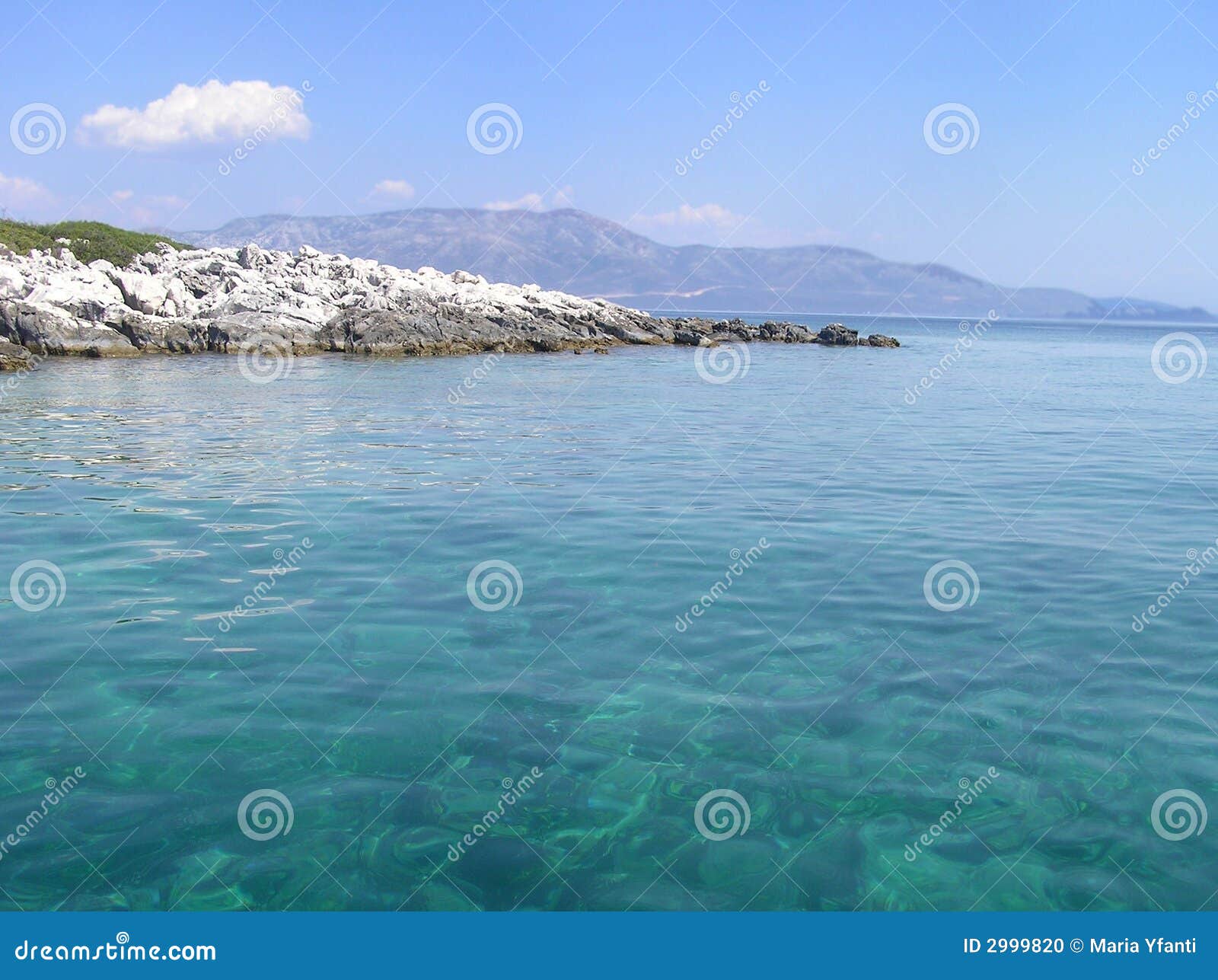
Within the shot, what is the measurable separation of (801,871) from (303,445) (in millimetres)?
18015

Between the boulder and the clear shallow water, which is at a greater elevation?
the boulder

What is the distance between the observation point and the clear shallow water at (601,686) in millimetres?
5969

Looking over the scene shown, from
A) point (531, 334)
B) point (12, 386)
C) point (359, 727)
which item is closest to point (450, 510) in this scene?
point (359, 727)

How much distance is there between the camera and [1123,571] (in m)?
11.9

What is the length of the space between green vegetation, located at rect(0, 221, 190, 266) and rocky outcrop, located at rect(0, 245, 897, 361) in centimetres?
396

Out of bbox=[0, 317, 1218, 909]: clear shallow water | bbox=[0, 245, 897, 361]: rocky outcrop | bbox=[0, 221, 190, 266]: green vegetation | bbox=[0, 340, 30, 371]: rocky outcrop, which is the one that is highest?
bbox=[0, 221, 190, 266]: green vegetation

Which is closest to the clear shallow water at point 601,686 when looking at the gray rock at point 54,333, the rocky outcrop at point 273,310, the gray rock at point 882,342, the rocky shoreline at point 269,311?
the gray rock at point 54,333

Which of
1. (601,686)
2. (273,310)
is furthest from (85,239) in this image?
(601,686)

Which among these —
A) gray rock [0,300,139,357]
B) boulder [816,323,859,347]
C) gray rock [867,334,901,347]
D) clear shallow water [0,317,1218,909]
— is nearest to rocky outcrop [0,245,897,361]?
gray rock [0,300,139,357]

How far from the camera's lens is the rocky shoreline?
159 feet

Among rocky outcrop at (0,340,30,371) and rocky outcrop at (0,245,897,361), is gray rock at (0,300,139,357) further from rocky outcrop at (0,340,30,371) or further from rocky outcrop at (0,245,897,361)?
rocky outcrop at (0,340,30,371)

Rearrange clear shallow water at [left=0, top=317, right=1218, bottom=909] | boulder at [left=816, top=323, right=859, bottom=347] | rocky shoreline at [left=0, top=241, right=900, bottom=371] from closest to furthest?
1. clear shallow water at [left=0, top=317, right=1218, bottom=909]
2. rocky shoreline at [left=0, top=241, right=900, bottom=371]
3. boulder at [left=816, top=323, right=859, bottom=347]

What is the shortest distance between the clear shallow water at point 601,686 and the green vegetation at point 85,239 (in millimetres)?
61619

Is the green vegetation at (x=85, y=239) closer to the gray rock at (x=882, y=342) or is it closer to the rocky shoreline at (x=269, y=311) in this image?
the rocky shoreline at (x=269, y=311)
